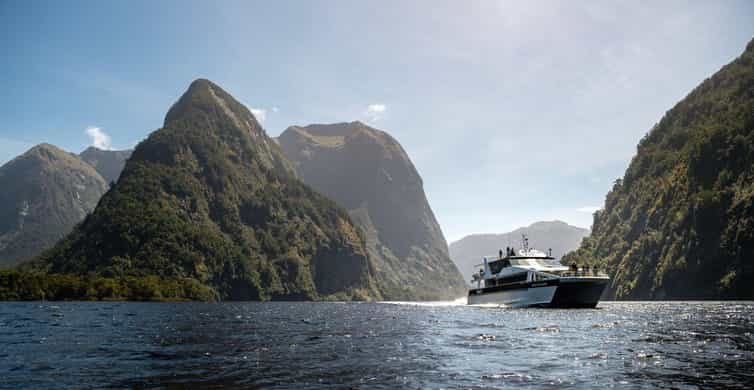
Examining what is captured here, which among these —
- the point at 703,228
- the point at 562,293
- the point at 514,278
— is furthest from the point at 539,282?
the point at 703,228

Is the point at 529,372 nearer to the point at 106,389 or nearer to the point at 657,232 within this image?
the point at 106,389

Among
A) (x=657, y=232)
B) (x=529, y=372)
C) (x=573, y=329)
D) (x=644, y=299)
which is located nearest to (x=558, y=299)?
(x=573, y=329)

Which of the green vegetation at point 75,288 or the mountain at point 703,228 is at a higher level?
the mountain at point 703,228

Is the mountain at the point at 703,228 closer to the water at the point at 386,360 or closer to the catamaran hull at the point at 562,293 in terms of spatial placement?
the catamaran hull at the point at 562,293

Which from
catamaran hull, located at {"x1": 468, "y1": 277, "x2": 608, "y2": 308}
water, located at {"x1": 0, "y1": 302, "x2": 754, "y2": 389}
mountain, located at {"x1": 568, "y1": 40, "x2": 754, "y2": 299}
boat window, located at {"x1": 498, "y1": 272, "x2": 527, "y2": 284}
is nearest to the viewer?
water, located at {"x1": 0, "y1": 302, "x2": 754, "y2": 389}

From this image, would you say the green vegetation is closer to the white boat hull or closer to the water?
the white boat hull

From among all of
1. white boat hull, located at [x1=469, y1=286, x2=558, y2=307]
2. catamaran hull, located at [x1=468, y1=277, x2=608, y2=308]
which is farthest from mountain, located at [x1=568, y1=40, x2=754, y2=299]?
white boat hull, located at [x1=469, y1=286, x2=558, y2=307]

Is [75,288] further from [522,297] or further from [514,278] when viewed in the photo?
[522,297]

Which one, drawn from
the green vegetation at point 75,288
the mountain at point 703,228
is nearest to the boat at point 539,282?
the mountain at point 703,228

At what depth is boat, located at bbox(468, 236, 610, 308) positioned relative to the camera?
92062 mm

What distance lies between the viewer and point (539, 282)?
9531 centimetres

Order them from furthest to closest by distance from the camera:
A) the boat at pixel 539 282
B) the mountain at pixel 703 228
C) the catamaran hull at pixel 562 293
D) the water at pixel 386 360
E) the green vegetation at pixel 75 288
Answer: the green vegetation at pixel 75 288 < the mountain at pixel 703 228 < the boat at pixel 539 282 < the catamaran hull at pixel 562 293 < the water at pixel 386 360

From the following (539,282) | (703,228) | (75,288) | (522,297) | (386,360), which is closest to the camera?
(386,360)

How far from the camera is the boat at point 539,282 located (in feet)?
302
